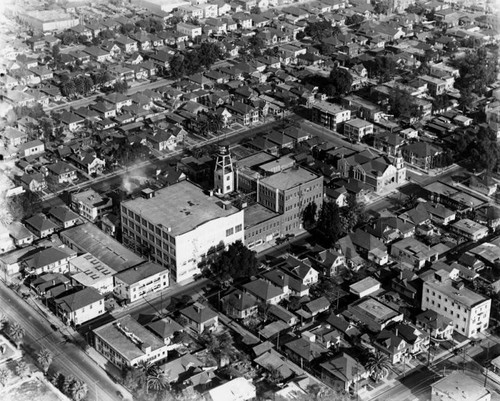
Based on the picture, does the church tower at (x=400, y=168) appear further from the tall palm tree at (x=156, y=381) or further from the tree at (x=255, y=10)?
the tree at (x=255, y=10)

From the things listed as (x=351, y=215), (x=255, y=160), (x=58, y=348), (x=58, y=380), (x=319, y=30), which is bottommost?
(x=58, y=348)

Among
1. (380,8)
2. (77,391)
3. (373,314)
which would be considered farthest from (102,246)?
(380,8)

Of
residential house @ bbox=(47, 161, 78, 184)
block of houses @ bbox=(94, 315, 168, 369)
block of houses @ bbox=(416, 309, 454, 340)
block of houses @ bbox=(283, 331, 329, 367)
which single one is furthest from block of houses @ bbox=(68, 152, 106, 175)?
block of houses @ bbox=(416, 309, 454, 340)

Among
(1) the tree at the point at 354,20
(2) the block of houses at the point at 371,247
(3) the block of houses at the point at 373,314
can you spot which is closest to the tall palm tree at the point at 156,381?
(3) the block of houses at the point at 373,314

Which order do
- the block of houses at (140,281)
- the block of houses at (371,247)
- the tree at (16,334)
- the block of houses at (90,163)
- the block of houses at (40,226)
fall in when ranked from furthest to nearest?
the block of houses at (90,163) → the block of houses at (40,226) → the block of houses at (371,247) → the block of houses at (140,281) → the tree at (16,334)

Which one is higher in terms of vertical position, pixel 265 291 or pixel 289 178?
pixel 289 178

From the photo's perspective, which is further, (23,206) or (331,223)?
(23,206)

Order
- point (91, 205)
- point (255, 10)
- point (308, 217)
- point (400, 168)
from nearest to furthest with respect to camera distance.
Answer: point (308, 217) → point (91, 205) → point (400, 168) → point (255, 10)

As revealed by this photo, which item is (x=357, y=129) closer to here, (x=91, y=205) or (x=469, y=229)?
(x=469, y=229)
